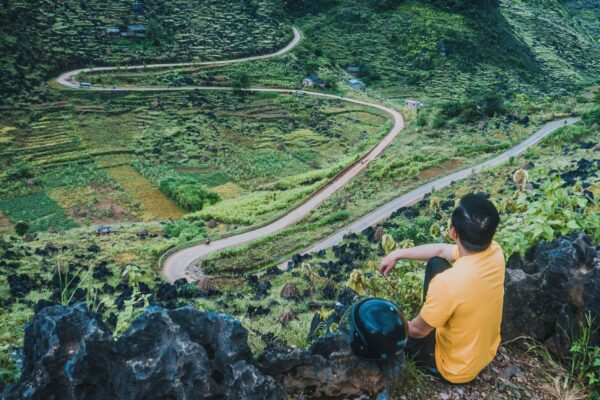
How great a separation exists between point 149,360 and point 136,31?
226ft

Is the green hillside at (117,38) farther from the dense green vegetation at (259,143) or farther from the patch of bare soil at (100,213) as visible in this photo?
the patch of bare soil at (100,213)

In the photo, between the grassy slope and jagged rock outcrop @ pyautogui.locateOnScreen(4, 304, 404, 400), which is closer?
jagged rock outcrop @ pyautogui.locateOnScreen(4, 304, 404, 400)

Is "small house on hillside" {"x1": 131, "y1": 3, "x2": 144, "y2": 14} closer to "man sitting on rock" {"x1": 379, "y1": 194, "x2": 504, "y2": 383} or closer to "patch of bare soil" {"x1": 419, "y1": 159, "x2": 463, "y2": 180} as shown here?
"patch of bare soil" {"x1": 419, "y1": 159, "x2": 463, "y2": 180}

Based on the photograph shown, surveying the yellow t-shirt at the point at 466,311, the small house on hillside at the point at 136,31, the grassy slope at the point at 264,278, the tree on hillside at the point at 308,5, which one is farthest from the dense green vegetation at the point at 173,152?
the tree on hillside at the point at 308,5

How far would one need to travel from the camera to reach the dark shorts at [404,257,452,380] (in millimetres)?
4855

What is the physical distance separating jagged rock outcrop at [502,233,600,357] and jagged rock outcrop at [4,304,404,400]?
2853 millimetres

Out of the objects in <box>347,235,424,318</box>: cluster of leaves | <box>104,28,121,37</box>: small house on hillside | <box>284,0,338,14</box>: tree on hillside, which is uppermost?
<box>347,235,424,318</box>: cluster of leaves

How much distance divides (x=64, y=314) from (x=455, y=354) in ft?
11.7

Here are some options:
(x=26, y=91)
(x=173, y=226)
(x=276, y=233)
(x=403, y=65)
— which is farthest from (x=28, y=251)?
(x=403, y=65)

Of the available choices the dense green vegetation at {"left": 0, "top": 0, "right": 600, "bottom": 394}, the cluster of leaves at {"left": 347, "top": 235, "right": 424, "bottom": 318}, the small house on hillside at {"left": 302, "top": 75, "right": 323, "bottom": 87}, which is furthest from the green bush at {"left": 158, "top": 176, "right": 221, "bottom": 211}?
the cluster of leaves at {"left": 347, "top": 235, "right": 424, "bottom": 318}

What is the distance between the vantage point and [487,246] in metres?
4.41

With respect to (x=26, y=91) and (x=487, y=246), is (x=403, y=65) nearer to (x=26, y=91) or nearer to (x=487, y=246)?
(x=26, y=91)

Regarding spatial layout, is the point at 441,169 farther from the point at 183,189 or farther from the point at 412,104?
the point at 412,104

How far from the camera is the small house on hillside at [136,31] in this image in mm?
65231
